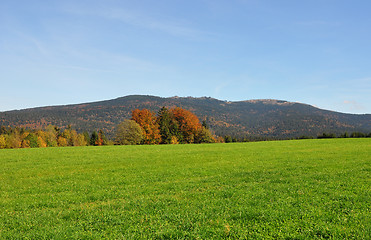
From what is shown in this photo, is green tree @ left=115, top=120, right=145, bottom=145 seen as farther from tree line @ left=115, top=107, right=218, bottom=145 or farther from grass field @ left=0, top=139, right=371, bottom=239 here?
grass field @ left=0, top=139, right=371, bottom=239

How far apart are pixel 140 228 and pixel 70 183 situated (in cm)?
1171

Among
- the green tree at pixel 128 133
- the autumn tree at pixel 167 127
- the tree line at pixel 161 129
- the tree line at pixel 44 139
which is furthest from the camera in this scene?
the tree line at pixel 44 139

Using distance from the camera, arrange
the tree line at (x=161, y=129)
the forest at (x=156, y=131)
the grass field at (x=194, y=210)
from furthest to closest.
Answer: the forest at (x=156, y=131) < the tree line at (x=161, y=129) < the grass field at (x=194, y=210)

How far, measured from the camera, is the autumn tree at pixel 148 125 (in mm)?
91062

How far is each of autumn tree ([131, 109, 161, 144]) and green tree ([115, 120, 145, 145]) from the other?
533cm

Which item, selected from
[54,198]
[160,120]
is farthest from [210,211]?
[160,120]

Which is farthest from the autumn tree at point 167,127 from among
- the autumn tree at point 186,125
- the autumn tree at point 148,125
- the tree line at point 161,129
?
the autumn tree at point 186,125

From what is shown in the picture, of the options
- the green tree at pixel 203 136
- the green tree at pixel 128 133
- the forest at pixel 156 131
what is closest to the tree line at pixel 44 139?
the forest at pixel 156 131

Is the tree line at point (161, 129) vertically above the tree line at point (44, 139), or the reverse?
the tree line at point (161, 129)

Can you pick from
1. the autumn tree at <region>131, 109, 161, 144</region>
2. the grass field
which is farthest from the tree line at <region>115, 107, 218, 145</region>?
the grass field

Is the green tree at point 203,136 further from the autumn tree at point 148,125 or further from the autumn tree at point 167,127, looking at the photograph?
the autumn tree at point 148,125

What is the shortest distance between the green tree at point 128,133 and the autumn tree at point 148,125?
17.5 feet

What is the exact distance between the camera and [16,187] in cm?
1739

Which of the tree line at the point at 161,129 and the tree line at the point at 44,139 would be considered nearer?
the tree line at the point at 161,129
